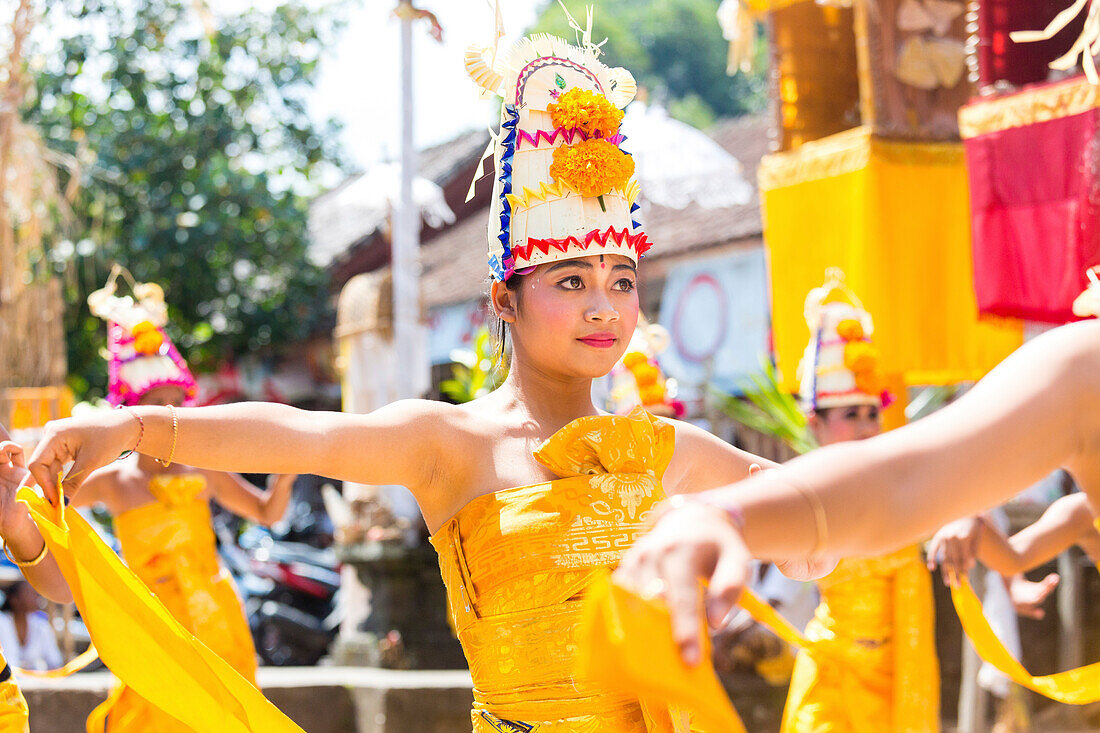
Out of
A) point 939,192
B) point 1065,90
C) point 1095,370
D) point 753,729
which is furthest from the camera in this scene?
point 939,192

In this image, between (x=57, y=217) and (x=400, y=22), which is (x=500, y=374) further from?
(x=57, y=217)

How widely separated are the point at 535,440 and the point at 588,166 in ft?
1.94

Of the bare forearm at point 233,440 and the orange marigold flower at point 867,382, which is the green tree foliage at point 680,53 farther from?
the bare forearm at point 233,440

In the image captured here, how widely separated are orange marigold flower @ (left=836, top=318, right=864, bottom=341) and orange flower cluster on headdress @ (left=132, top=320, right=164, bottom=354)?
2803 mm

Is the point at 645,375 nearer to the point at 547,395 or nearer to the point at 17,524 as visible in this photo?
the point at 547,395

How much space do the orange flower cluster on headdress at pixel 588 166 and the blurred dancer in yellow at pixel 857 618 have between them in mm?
2392

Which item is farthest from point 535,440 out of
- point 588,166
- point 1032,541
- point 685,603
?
point 1032,541

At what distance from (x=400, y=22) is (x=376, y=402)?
2.71 metres

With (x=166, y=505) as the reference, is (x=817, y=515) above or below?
above

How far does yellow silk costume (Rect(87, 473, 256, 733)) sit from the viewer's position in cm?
489

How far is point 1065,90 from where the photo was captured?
503 cm

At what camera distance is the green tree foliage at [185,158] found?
42.2ft

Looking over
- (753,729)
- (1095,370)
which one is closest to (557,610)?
(1095,370)

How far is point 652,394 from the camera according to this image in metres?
5.95
